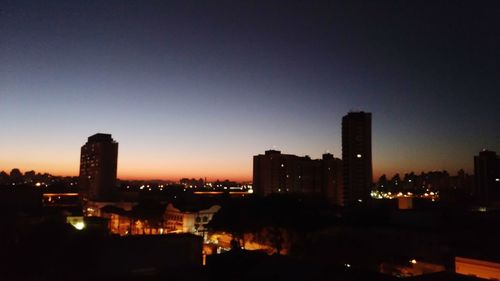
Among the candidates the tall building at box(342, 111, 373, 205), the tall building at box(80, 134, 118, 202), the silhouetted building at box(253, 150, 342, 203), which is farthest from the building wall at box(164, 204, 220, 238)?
the silhouetted building at box(253, 150, 342, 203)

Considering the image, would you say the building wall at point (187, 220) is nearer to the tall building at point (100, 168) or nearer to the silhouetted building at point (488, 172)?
the tall building at point (100, 168)

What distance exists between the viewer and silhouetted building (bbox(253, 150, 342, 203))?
5947cm

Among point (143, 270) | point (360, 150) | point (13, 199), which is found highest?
point (360, 150)

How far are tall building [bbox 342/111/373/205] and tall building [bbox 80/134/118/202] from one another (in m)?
28.6

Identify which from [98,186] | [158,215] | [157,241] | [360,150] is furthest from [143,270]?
[98,186]

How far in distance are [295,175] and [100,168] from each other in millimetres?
27139

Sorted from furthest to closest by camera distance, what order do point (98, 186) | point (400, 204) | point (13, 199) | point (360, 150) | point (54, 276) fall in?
point (98, 186) → point (360, 150) → point (400, 204) → point (13, 199) → point (54, 276)

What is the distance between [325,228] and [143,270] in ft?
29.7

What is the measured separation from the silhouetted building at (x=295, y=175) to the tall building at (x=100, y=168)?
20311 mm

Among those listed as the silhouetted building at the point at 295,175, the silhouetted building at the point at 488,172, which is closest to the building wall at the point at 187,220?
the silhouetted building at the point at 295,175

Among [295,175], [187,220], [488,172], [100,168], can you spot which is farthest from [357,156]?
[100,168]

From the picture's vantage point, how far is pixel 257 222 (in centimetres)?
2039

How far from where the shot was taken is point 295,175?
6009 centimetres

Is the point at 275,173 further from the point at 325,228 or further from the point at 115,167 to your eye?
the point at 325,228
